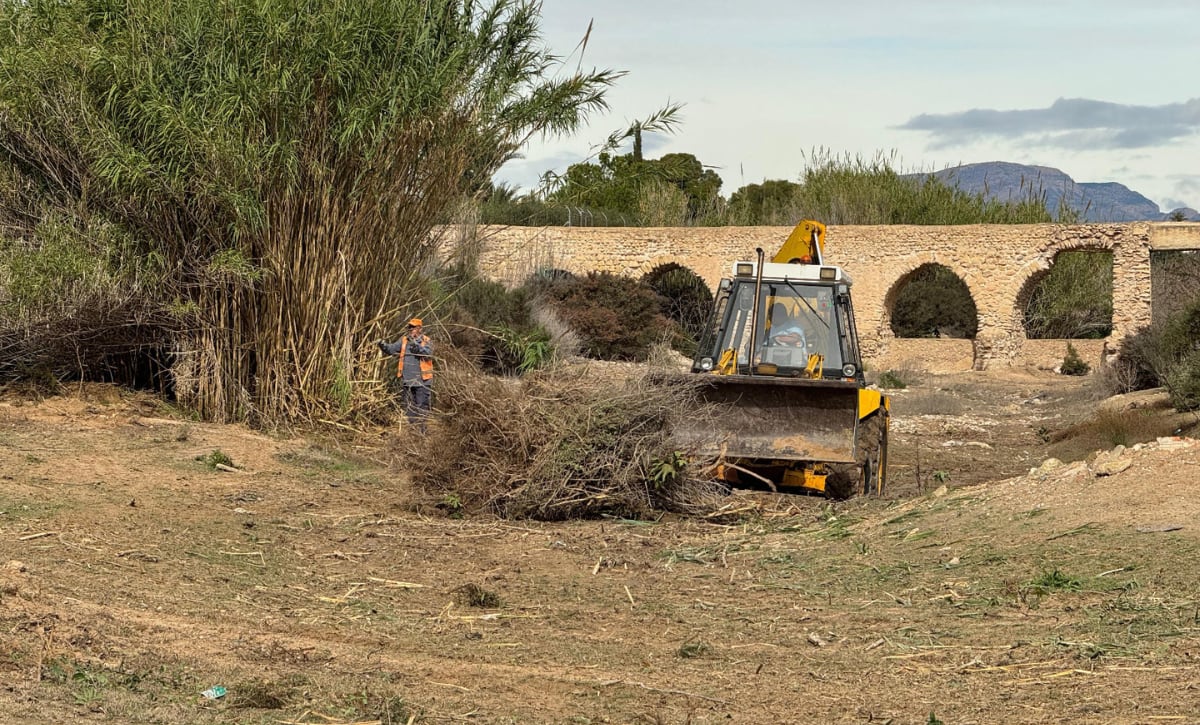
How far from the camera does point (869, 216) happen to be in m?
40.6

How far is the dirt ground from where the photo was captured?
5.36 m

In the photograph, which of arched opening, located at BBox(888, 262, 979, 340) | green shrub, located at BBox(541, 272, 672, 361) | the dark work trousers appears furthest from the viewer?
arched opening, located at BBox(888, 262, 979, 340)

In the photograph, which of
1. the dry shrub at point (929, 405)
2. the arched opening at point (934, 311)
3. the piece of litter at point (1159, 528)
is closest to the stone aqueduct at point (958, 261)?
the arched opening at point (934, 311)

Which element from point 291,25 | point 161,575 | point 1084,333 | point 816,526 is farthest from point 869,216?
point 161,575

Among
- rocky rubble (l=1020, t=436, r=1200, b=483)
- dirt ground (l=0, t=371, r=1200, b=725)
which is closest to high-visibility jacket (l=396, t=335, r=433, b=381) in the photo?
dirt ground (l=0, t=371, r=1200, b=725)

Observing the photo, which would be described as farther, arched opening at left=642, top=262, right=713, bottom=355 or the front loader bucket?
arched opening at left=642, top=262, right=713, bottom=355

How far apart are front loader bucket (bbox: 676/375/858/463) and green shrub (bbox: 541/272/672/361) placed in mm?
15019

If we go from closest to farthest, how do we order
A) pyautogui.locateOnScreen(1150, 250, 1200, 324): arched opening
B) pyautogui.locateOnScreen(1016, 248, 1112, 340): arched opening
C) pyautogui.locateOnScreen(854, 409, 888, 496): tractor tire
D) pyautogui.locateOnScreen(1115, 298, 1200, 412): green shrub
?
pyautogui.locateOnScreen(854, 409, 888, 496): tractor tire
pyautogui.locateOnScreen(1115, 298, 1200, 412): green shrub
pyautogui.locateOnScreen(1150, 250, 1200, 324): arched opening
pyautogui.locateOnScreen(1016, 248, 1112, 340): arched opening

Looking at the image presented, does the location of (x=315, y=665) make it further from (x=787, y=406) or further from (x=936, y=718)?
(x=787, y=406)

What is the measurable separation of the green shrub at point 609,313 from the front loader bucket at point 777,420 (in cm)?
1502

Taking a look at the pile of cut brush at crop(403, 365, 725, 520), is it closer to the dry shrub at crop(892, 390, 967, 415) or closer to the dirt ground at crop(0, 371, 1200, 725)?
the dirt ground at crop(0, 371, 1200, 725)

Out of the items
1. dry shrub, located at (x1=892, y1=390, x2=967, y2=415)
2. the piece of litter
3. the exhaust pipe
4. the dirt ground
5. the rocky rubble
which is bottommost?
dry shrub, located at (x1=892, y1=390, x2=967, y2=415)

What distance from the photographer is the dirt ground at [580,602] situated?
5363 millimetres

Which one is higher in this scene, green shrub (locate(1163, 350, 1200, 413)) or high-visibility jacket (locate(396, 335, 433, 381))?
high-visibility jacket (locate(396, 335, 433, 381))
